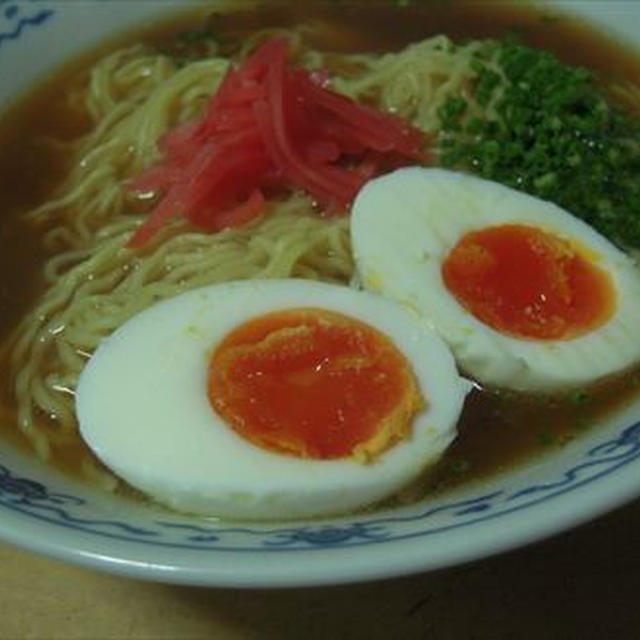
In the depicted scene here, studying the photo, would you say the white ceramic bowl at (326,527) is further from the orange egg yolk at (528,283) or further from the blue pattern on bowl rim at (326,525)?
the orange egg yolk at (528,283)

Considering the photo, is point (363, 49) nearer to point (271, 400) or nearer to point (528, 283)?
point (528, 283)

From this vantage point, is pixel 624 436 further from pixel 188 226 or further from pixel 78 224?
pixel 78 224

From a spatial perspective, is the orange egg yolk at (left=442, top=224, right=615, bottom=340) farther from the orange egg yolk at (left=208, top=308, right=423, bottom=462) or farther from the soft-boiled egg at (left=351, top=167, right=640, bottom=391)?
the orange egg yolk at (left=208, top=308, right=423, bottom=462)

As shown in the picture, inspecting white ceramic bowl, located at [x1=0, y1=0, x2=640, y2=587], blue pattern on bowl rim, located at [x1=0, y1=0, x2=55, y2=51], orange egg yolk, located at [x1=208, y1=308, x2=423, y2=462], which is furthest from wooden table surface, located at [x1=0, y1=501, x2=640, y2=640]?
blue pattern on bowl rim, located at [x1=0, y1=0, x2=55, y2=51]

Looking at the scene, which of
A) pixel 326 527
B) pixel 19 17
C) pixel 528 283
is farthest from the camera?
pixel 19 17

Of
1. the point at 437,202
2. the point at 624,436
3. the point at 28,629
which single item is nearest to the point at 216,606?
the point at 28,629

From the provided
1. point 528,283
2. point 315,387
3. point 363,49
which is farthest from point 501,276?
point 363,49

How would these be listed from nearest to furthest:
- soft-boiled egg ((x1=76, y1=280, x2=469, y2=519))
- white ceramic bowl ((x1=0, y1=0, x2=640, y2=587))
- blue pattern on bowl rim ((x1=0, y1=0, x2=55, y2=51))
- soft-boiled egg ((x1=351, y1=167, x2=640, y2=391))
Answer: white ceramic bowl ((x1=0, y1=0, x2=640, y2=587))
soft-boiled egg ((x1=76, y1=280, x2=469, y2=519))
soft-boiled egg ((x1=351, y1=167, x2=640, y2=391))
blue pattern on bowl rim ((x1=0, y1=0, x2=55, y2=51))
